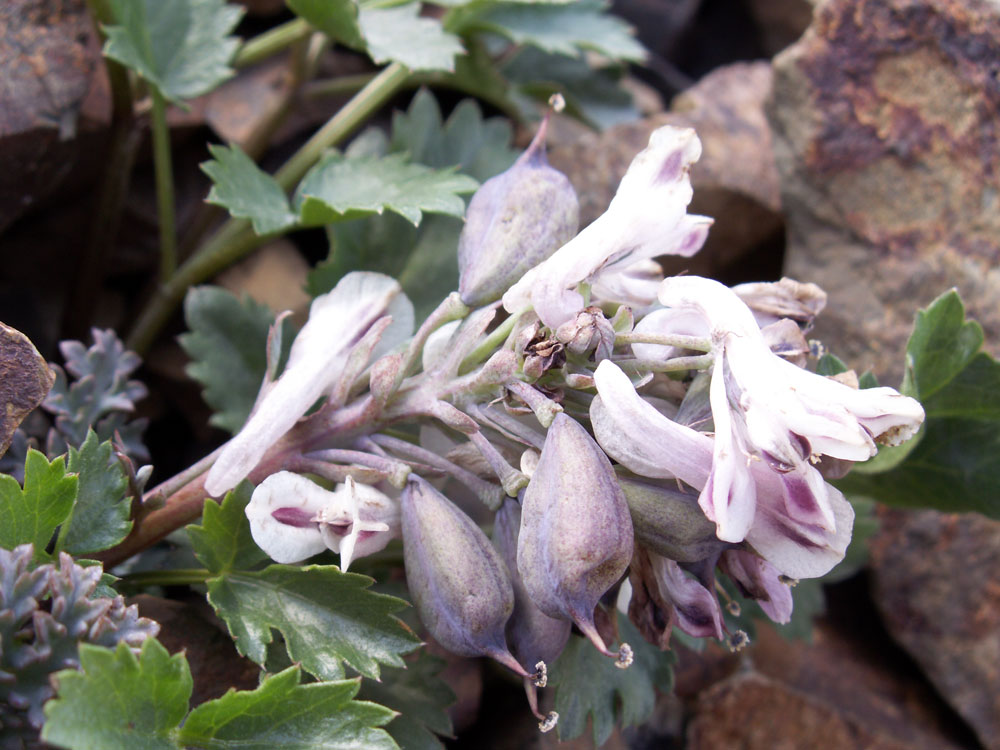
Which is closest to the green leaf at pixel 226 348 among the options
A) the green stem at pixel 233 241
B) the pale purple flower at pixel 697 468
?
the green stem at pixel 233 241

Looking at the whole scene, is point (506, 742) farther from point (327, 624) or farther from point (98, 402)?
point (98, 402)

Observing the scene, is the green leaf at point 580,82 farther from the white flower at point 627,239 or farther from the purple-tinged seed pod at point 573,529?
the purple-tinged seed pod at point 573,529

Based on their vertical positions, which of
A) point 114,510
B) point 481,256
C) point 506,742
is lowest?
point 506,742

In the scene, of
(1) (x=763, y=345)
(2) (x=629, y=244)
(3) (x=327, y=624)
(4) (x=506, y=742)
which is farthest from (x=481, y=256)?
(4) (x=506, y=742)

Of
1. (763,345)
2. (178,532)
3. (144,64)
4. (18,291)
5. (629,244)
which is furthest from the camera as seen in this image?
(18,291)

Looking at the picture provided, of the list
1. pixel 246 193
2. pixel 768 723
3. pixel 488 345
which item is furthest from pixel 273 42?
pixel 768 723

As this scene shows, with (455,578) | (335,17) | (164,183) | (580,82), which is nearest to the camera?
(455,578)

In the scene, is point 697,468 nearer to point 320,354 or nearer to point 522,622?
point 522,622
